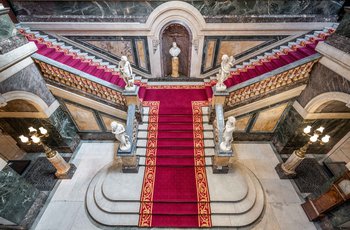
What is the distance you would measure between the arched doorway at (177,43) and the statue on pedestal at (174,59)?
12.6 inches

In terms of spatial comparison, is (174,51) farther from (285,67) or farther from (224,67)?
(285,67)

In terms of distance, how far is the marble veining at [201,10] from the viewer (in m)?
6.16

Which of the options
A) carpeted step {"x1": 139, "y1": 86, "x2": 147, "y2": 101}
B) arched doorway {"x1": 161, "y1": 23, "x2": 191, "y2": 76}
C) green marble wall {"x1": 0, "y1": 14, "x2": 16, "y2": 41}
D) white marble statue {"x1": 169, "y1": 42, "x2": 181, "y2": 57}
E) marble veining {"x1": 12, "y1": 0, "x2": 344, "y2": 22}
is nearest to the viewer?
green marble wall {"x1": 0, "y1": 14, "x2": 16, "y2": 41}

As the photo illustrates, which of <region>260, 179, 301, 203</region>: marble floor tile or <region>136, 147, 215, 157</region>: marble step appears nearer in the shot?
<region>260, 179, 301, 203</region>: marble floor tile

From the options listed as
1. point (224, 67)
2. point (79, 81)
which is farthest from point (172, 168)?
point (79, 81)

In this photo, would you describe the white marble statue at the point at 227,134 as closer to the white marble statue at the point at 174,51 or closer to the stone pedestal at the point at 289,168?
the stone pedestal at the point at 289,168

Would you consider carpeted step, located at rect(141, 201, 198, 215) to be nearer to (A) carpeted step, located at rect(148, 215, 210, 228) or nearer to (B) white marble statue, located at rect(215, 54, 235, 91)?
(A) carpeted step, located at rect(148, 215, 210, 228)

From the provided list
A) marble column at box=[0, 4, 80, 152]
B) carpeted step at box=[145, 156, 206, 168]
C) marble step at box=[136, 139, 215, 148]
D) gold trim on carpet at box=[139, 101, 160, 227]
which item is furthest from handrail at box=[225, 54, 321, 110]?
marble column at box=[0, 4, 80, 152]

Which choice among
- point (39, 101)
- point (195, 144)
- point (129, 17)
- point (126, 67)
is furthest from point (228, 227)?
point (129, 17)

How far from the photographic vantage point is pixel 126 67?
202 inches

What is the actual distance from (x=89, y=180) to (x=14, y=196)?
5.75ft

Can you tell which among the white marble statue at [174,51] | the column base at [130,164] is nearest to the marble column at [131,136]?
the column base at [130,164]

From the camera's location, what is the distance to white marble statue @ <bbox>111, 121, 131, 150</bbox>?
4.41 metres

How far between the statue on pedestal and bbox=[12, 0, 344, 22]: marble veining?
1433mm
